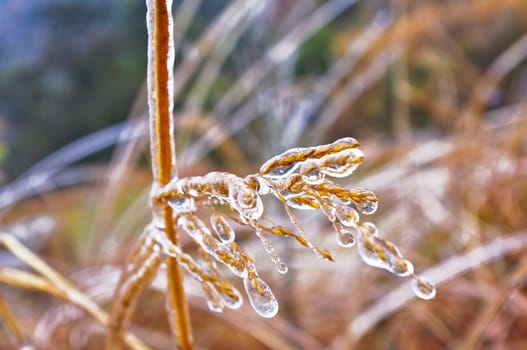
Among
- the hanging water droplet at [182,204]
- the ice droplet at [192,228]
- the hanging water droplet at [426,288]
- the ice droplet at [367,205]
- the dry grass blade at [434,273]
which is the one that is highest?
the hanging water droplet at [182,204]

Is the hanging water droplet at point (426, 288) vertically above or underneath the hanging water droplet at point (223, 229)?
underneath

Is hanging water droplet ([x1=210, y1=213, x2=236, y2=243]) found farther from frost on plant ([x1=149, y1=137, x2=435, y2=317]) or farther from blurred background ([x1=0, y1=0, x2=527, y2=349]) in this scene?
blurred background ([x1=0, y1=0, x2=527, y2=349])

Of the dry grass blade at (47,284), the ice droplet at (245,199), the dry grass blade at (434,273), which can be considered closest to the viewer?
the ice droplet at (245,199)

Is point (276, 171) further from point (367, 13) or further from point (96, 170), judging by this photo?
point (367, 13)

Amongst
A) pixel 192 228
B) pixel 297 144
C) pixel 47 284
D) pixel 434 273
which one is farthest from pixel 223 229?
pixel 297 144

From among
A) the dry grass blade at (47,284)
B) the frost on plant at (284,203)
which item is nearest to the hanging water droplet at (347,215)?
the frost on plant at (284,203)

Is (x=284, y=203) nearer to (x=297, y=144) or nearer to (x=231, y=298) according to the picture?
(x=231, y=298)

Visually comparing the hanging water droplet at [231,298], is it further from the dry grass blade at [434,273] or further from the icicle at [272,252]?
the dry grass blade at [434,273]
